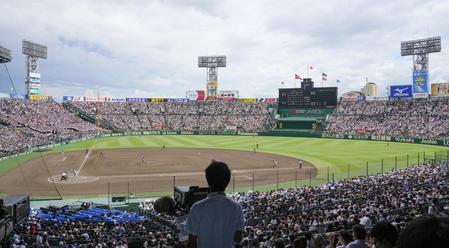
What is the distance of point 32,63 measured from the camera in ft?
364

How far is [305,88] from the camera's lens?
103938 millimetres

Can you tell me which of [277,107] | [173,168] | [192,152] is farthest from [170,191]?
[277,107]

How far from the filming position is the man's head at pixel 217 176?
179 inches

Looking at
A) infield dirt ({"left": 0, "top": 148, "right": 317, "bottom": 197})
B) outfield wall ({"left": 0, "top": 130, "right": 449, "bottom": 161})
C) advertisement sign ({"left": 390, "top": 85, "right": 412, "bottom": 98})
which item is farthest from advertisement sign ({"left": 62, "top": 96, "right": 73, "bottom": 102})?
advertisement sign ({"left": 390, "top": 85, "right": 412, "bottom": 98})

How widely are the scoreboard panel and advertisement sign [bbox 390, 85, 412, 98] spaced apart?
14614 millimetres

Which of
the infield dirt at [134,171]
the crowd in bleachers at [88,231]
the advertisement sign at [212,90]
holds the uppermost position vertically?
the advertisement sign at [212,90]

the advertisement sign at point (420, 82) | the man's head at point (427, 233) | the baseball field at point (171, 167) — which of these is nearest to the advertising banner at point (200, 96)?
the baseball field at point (171, 167)

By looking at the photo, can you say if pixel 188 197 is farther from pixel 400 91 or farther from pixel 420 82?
pixel 400 91

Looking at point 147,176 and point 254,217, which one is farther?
point 147,176

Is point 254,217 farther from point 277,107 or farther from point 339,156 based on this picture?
point 277,107

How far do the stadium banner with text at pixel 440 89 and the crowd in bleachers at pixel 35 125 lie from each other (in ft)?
270

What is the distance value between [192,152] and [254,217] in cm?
4299

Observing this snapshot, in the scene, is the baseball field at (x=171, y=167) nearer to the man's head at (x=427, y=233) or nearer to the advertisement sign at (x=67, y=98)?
the man's head at (x=427, y=233)

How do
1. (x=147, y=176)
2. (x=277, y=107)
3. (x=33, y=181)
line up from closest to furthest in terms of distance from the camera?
(x=33, y=181) < (x=147, y=176) < (x=277, y=107)
